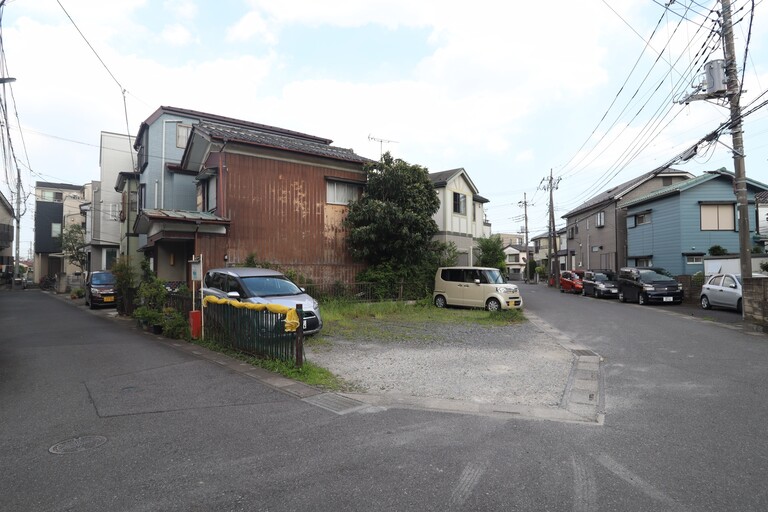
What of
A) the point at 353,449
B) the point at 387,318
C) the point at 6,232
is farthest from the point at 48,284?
the point at 353,449

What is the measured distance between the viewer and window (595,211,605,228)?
32.9 m

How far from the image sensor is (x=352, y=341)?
31.1 feet

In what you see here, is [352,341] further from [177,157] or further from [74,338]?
[177,157]

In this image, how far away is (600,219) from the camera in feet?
109

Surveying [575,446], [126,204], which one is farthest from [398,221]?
[126,204]

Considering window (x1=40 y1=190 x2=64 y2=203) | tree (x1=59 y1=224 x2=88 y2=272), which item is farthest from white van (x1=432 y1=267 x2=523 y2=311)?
window (x1=40 y1=190 x2=64 y2=203)

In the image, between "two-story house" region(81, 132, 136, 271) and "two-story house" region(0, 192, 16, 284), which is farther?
→ "two-story house" region(0, 192, 16, 284)

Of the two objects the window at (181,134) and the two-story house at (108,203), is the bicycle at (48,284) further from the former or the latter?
the window at (181,134)

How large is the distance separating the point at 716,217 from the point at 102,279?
104ft

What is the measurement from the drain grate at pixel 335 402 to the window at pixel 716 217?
26.2 meters

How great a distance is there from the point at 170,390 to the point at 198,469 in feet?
8.77

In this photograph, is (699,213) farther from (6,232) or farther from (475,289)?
(6,232)

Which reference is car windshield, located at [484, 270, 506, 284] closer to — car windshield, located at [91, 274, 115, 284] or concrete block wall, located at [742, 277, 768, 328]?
concrete block wall, located at [742, 277, 768, 328]

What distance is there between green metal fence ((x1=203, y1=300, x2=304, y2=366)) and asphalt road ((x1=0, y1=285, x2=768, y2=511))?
769 millimetres
